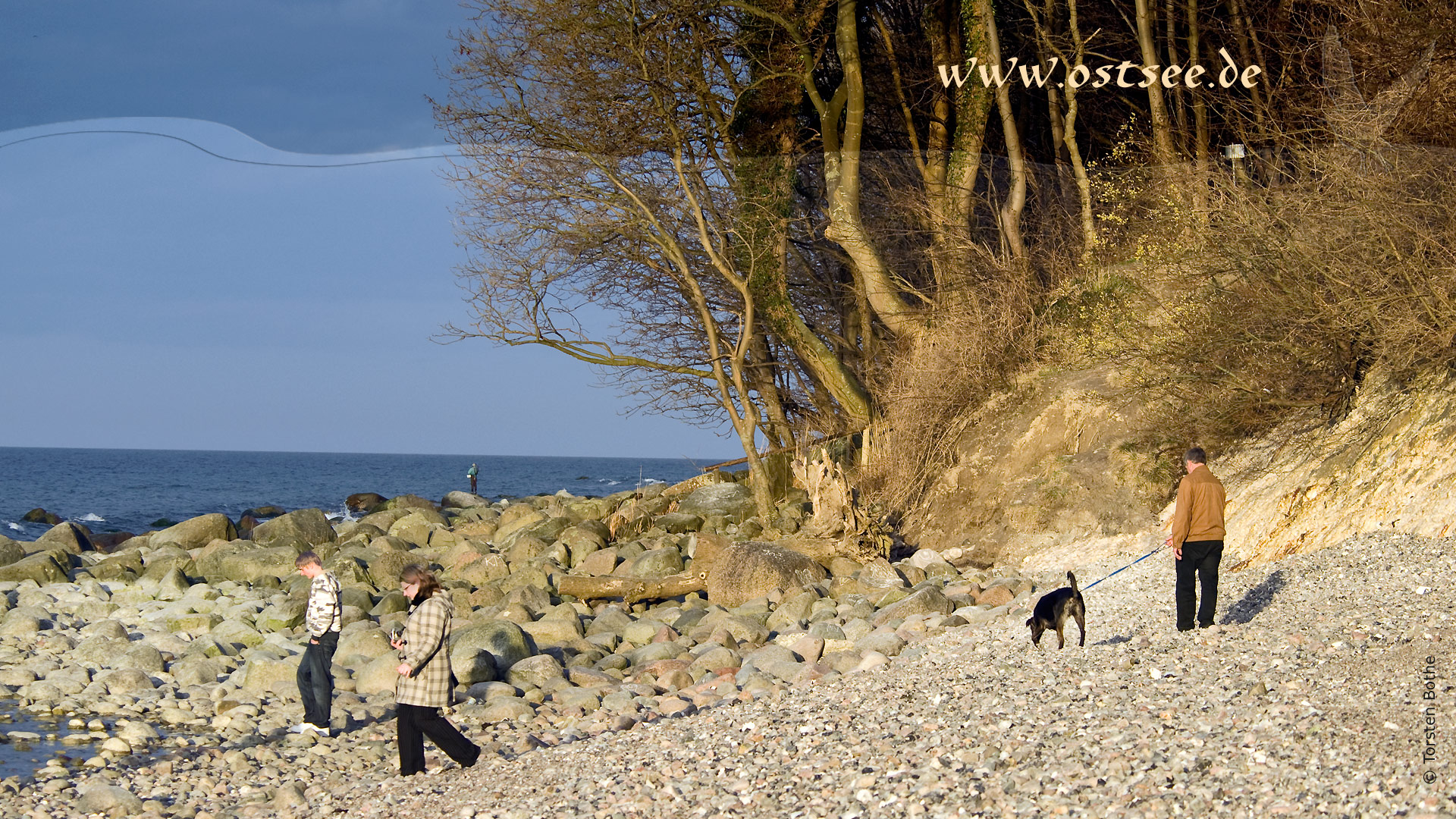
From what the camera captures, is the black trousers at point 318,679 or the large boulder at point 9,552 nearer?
the black trousers at point 318,679

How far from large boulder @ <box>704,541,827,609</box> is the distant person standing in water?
223 inches

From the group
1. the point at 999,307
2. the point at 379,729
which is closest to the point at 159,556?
the point at 379,729

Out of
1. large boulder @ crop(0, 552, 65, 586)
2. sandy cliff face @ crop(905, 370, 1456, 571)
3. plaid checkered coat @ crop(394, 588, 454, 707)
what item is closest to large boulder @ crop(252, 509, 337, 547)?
large boulder @ crop(0, 552, 65, 586)

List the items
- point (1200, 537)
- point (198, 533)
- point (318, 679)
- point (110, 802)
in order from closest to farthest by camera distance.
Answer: point (110, 802), point (1200, 537), point (318, 679), point (198, 533)

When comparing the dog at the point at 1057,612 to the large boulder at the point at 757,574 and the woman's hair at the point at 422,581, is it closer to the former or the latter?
the woman's hair at the point at 422,581

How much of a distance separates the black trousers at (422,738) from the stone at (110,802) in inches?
75.8

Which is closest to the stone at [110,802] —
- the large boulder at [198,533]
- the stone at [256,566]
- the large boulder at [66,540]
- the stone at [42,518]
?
the stone at [256,566]

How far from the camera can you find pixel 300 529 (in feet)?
70.9

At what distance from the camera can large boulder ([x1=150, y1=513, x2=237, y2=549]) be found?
2200 centimetres

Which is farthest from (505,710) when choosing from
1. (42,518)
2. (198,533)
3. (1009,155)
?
(42,518)

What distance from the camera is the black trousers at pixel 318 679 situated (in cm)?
905

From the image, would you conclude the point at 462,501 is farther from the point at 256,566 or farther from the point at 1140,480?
the point at 1140,480

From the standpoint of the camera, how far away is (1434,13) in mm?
11320

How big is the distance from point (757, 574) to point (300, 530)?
1167cm
